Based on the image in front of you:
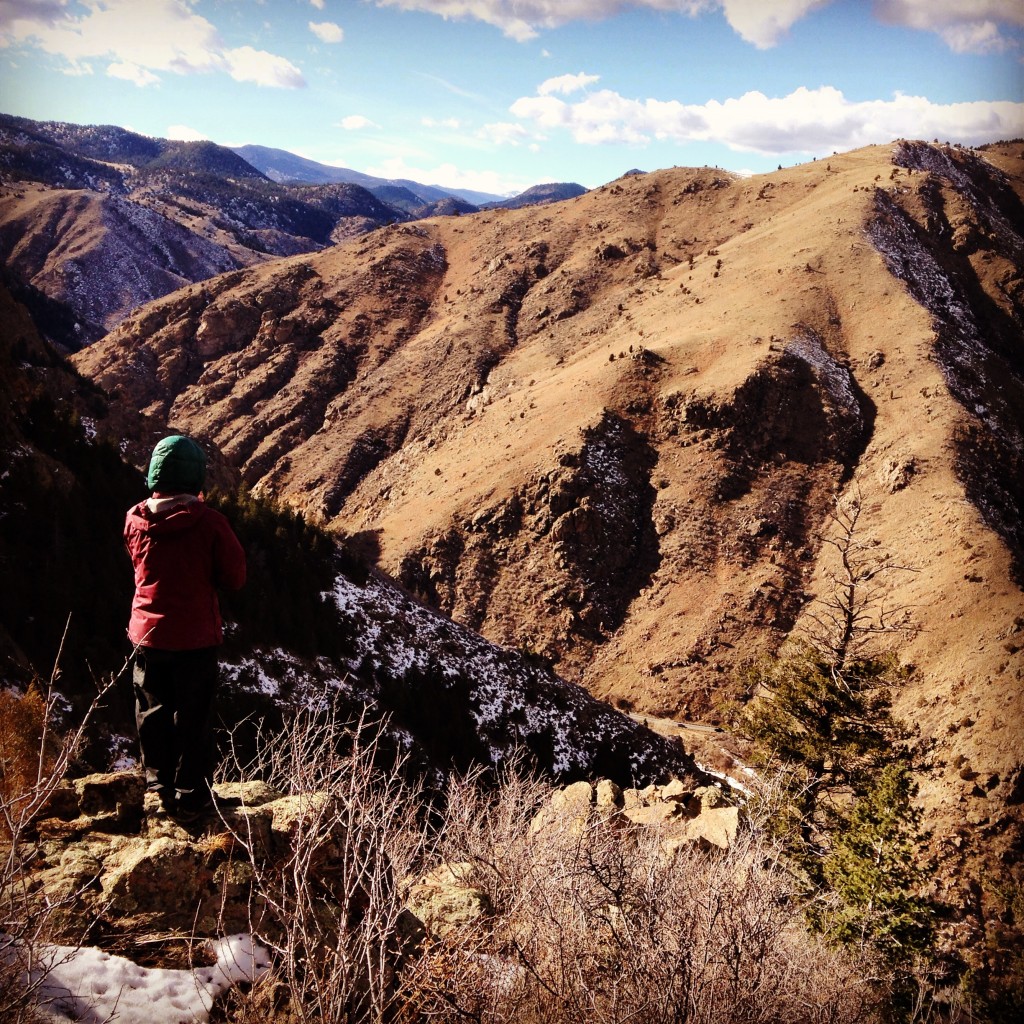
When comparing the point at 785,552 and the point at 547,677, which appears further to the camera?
the point at 785,552

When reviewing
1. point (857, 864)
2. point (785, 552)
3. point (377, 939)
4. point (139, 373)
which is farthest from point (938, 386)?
point (139, 373)

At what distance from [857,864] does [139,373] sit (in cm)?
6514

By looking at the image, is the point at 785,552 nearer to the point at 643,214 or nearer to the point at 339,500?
the point at 339,500

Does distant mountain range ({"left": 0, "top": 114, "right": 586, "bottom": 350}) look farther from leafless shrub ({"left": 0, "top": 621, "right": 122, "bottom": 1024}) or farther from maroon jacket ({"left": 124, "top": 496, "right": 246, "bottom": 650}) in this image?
leafless shrub ({"left": 0, "top": 621, "right": 122, "bottom": 1024})

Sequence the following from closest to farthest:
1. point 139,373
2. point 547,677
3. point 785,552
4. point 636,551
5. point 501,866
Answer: point 501,866 → point 547,677 → point 785,552 → point 636,551 → point 139,373

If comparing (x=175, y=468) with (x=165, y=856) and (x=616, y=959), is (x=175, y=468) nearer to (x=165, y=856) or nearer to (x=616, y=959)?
(x=165, y=856)

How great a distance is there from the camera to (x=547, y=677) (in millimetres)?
24906

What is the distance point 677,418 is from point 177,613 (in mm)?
36324

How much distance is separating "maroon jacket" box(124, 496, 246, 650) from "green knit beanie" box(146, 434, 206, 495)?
3.6 inches

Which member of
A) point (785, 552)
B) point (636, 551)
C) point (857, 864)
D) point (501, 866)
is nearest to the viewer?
point (501, 866)

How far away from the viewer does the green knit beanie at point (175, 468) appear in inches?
167

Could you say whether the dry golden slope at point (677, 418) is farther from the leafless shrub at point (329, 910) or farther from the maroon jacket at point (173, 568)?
the maroon jacket at point (173, 568)

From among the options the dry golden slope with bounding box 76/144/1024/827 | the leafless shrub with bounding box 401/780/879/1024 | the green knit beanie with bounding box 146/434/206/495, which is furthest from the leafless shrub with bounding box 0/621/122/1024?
the dry golden slope with bounding box 76/144/1024/827

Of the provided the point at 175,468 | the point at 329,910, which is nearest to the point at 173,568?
the point at 175,468
